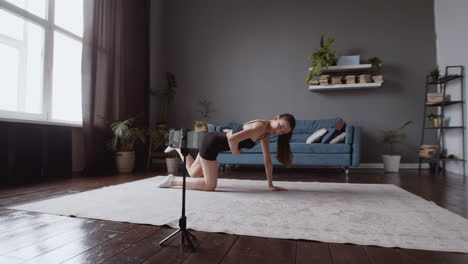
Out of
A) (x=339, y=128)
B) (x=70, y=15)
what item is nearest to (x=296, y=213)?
(x=339, y=128)

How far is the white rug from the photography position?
124 cm

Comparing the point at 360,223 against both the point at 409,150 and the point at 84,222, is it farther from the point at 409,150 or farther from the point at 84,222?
the point at 409,150

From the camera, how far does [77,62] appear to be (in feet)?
13.3

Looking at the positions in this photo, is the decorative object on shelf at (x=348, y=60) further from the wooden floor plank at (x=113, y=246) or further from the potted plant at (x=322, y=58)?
the wooden floor plank at (x=113, y=246)

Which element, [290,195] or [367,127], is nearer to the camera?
[290,195]

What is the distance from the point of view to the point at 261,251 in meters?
1.08

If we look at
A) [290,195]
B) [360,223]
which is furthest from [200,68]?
[360,223]

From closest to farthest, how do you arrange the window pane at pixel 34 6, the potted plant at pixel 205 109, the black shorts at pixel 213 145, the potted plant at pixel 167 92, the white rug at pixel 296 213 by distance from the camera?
1. the white rug at pixel 296 213
2. the black shorts at pixel 213 145
3. the window pane at pixel 34 6
4. the potted plant at pixel 167 92
5. the potted plant at pixel 205 109

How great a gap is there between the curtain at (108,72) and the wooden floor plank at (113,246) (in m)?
2.91

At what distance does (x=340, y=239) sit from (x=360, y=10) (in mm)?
5025

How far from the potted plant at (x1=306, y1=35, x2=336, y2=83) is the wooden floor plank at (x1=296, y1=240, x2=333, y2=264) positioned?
396 centimetres

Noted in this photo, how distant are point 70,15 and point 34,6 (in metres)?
0.56

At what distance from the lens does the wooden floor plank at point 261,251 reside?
1.01 metres

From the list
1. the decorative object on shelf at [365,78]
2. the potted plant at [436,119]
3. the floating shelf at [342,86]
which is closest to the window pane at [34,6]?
the floating shelf at [342,86]
